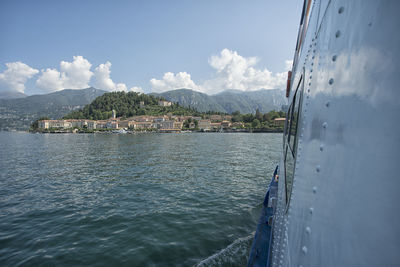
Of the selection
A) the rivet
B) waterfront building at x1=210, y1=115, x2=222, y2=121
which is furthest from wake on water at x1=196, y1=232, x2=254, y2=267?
waterfront building at x1=210, y1=115, x2=222, y2=121

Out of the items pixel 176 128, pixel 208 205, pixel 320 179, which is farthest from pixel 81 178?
pixel 176 128

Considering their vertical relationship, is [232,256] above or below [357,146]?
below

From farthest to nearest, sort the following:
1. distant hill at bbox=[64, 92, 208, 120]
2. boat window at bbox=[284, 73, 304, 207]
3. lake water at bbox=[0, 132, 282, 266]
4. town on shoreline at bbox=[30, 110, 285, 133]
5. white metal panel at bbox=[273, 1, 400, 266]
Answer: distant hill at bbox=[64, 92, 208, 120] → town on shoreline at bbox=[30, 110, 285, 133] → lake water at bbox=[0, 132, 282, 266] → boat window at bbox=[284, 73, 304, 207] → white metal panel at bbox=[273, 1, 400, 266]

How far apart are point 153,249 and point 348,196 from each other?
696 centimetres

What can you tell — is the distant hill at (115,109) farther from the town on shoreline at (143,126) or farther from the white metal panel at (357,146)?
the white metal panel at (357,146)

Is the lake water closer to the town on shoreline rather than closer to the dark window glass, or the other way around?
the dark window glass

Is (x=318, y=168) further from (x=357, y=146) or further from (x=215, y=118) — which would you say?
(x=215, y=118)

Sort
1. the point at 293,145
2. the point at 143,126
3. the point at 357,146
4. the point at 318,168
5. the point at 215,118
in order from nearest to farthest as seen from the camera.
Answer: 1. the point at 357,146
2. the point at 318,168
3. the point at 293,145
4. the point at 143,126
5. the point at 215,118

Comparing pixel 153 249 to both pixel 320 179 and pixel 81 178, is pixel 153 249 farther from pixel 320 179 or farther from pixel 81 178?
pixel 81 178

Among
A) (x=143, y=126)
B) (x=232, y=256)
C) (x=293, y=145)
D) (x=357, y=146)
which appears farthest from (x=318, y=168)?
(x=143, y=126)

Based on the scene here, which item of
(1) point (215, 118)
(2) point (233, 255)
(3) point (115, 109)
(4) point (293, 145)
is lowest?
(2) point (233, 255)

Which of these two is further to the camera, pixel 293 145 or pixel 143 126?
pixel 143 126

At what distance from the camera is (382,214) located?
2.46ft

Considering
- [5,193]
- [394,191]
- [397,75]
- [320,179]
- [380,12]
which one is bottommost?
[5,193]
